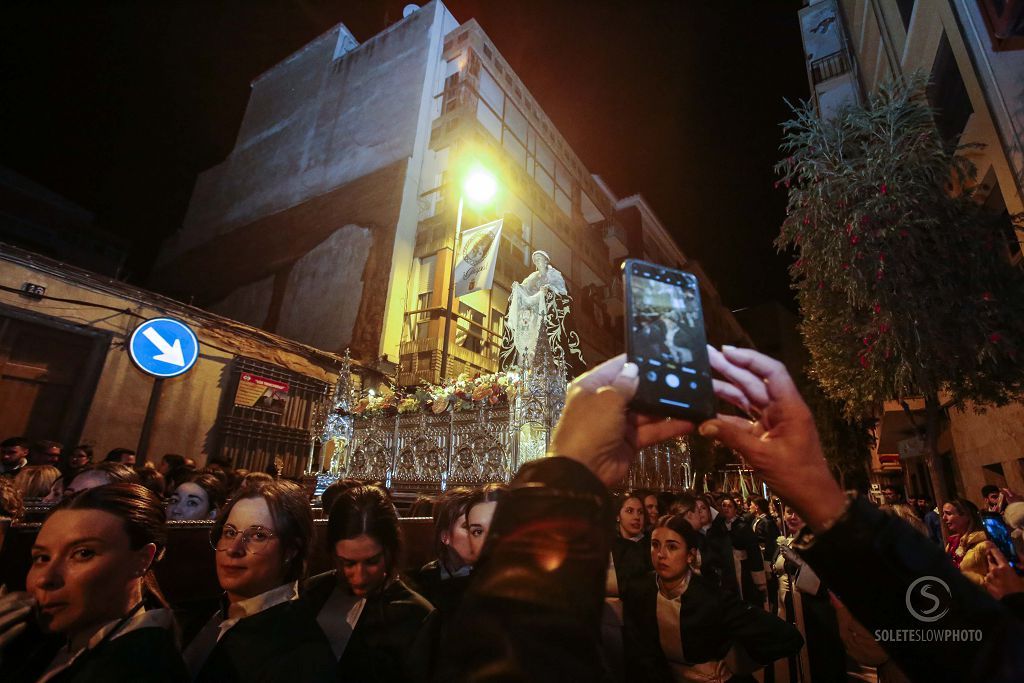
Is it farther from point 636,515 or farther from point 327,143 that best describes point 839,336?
point 327,143

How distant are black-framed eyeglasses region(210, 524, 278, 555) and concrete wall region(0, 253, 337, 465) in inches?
479

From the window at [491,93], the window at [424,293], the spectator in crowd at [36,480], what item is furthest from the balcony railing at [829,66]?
the spectator in crowd at [36,480]

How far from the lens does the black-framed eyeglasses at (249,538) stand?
9.32 feet

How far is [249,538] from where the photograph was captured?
2861 mm

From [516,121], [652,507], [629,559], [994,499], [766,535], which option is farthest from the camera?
[516,121]

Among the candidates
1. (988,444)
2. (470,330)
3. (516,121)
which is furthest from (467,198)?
(988,444)

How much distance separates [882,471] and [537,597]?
37.4 metres

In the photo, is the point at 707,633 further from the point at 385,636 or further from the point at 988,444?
the point at 988,444

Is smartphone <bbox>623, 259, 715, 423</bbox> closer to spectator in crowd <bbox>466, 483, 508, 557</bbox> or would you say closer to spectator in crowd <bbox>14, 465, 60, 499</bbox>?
spectator in crowd <bbox>466, 483, 508, 557</bbox>

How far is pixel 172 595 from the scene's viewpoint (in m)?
3.23

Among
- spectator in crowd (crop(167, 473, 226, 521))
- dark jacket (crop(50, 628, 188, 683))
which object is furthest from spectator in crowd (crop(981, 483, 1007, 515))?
spectator in crowd (crop(167, 473, 226, 521))

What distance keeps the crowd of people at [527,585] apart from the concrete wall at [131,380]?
301 inches

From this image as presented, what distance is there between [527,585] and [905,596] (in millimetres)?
927

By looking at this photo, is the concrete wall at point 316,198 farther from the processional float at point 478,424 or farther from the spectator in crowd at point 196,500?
the spectator in crowd at point 196,500
